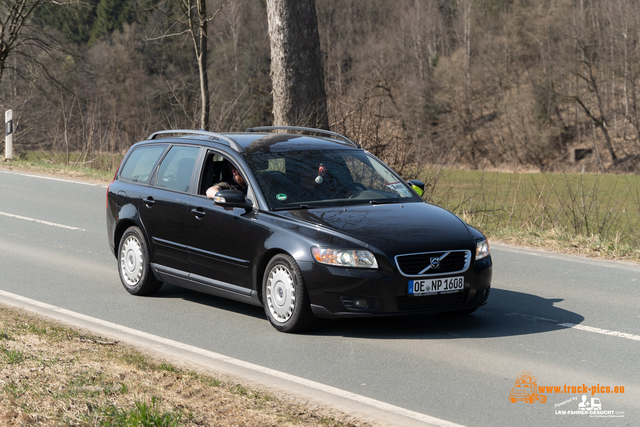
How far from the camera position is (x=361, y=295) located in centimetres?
646

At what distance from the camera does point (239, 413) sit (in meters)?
Result: 4.63

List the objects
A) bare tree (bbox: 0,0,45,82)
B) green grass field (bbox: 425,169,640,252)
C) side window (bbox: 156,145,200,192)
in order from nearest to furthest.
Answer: side window (bbox: 156,145,200,192)
green grass field (bbox: 425,169,640,252)
bare tree (bbox: 0,0,45,82)

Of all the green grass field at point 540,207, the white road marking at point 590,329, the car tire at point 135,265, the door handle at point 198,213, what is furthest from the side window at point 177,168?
the green grass field at point 540,207

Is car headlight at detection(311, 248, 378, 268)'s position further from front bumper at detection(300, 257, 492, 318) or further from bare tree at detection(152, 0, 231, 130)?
bare tree at detection(152, 0, 231, 130)

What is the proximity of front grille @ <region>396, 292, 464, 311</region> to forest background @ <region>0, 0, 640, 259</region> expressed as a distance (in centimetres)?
500

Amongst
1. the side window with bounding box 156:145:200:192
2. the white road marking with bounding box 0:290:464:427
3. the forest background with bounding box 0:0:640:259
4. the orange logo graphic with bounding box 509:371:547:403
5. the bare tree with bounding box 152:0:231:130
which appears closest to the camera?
the white road marking with bounding box 0:290:464:427

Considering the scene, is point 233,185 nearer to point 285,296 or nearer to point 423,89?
point 285,296

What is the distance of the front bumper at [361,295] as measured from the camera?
642 centimetres

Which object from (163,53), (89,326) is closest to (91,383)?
(89,326)

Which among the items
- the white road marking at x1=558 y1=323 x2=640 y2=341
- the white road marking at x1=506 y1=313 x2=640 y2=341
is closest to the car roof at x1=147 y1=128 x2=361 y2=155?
the white road marking at x1=506 y1=313 x2=640 y2=341

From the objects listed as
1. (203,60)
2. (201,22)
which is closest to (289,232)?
(201,22)

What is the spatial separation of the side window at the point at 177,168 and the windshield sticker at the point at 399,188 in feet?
6.58

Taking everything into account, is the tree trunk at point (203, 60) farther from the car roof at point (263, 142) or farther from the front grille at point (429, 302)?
the front grille at point (429, 302)

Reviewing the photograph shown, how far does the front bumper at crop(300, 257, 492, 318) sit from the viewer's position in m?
6.42
